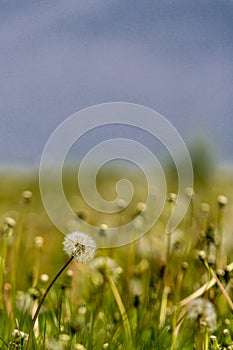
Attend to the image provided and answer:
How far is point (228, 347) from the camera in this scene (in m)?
1.12

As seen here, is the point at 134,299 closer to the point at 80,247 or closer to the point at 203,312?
the point at 203,312

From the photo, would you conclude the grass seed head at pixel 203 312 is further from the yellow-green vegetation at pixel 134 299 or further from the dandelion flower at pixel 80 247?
the dandelion flower at pixel 80 247

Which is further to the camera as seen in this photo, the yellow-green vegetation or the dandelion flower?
the yellow-green vegetation

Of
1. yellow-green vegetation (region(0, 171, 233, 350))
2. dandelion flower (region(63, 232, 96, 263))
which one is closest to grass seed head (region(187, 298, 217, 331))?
yellow-green vegetation (region(0, 171, 233, 350))

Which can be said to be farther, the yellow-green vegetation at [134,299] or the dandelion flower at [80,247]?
the yellow-green vegetation at [134,299]

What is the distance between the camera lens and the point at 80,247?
998 mm

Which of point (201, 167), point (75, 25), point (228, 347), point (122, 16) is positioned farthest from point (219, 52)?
point (228, 347)

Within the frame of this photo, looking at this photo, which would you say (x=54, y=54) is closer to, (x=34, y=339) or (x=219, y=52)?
(x=219, y=52)

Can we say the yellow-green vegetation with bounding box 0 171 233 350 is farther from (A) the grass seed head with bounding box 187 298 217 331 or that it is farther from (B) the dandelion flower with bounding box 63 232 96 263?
(B) the dandelion flower with bounding box 63 232 96 263

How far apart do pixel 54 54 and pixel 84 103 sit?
18 cm

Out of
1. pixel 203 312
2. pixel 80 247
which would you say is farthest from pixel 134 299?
pixel 80 247

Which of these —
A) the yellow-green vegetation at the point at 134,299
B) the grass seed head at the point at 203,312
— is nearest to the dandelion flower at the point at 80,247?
the yellow-green vegetation at the point at 134,299

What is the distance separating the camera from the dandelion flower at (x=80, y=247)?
3.24 ft

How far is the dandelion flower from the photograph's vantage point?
0.99m
